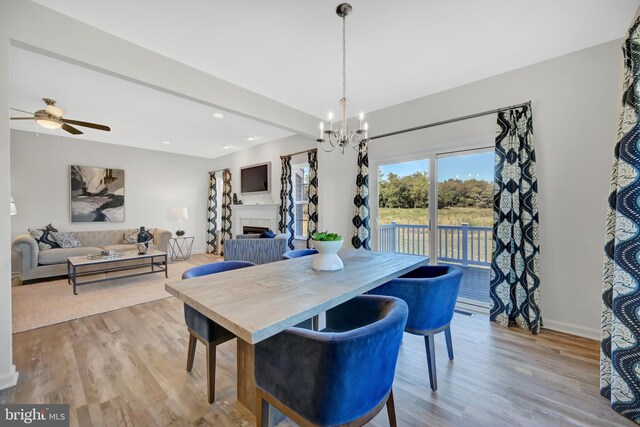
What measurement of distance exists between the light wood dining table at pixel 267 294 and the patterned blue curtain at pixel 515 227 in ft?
4.00

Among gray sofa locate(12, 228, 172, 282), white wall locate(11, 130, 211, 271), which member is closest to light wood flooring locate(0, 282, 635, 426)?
gray sofa locate(12, 228, 172, 282)

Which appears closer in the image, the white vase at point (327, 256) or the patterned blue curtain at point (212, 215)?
the white vase at point (327, 256)

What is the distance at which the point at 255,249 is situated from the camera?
13.1ft

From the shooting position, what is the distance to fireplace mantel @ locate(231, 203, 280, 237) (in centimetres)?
→ 544

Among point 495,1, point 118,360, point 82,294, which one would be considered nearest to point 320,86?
point 495,1

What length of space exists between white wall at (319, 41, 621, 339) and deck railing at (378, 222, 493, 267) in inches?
52.2

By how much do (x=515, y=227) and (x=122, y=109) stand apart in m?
5.27

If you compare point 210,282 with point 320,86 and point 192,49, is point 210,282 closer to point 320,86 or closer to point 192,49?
point 192,49

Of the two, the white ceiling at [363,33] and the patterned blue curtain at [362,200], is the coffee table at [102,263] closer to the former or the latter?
the white ceiling at [363,33]

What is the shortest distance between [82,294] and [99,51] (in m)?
3.33

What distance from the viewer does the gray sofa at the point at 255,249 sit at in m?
3.90

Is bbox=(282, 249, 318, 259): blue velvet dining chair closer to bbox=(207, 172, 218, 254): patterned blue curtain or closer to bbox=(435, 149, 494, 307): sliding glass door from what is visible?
bbox=(435, 149, 494, 307): sliding glass door

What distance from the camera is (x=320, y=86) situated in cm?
309

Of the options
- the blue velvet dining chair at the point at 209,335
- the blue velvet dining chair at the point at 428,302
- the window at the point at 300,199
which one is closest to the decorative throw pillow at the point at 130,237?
the window at the point at 300,199
